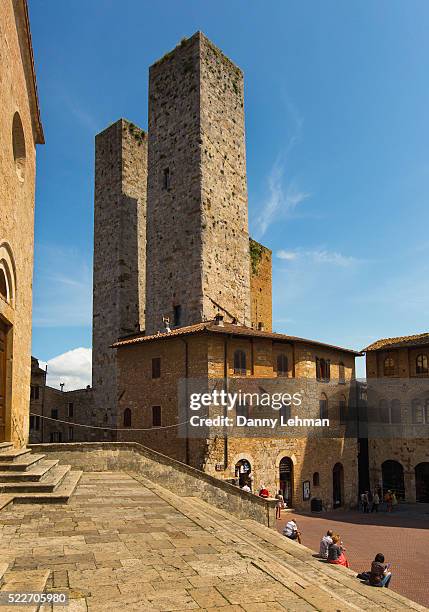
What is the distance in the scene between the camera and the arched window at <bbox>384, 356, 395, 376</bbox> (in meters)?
35.5

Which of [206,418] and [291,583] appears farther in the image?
[206,418]

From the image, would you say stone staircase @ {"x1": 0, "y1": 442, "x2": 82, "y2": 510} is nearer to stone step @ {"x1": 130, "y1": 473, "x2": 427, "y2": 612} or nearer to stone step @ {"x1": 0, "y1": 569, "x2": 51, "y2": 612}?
stone step @ {"x1": 130, "y1": 473, "x2": 427, "y2": 612}

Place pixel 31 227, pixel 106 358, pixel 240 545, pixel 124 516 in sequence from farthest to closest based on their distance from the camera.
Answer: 1. pixel 106 358
2. pixel 31 227
3. pixel 124 516
4. pixel 240 545

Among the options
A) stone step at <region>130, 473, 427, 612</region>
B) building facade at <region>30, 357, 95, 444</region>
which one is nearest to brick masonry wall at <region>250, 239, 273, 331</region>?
building facade at <region>30, 357, 95, 444</region>

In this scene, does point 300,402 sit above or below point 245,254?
below

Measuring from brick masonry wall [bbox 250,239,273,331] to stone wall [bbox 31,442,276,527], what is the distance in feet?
75.3

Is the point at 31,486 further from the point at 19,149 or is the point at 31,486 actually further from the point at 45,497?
the point at 19,149

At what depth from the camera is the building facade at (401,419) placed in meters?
32.9

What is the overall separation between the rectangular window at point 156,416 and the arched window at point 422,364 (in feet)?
61.0

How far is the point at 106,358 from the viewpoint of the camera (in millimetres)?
34031

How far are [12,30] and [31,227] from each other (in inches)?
205

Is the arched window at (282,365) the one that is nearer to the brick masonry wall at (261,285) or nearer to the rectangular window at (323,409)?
the rectangular window at (323,409)

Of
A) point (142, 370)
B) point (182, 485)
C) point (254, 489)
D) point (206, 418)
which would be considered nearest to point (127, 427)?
point (142, 370)

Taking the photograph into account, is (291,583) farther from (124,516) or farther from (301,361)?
(301,361)
